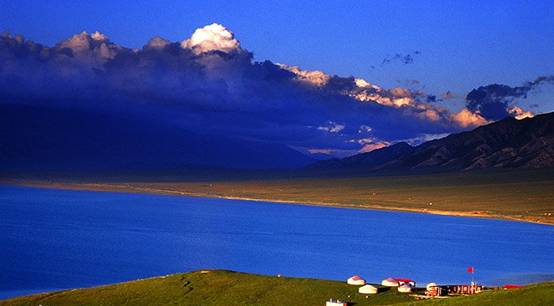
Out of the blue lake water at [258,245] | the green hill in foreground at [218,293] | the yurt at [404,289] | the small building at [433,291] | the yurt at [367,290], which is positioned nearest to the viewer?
the small building at [433,291]

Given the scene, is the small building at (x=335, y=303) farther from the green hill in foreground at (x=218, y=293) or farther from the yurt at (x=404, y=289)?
the yurt at (x=404, y=289)

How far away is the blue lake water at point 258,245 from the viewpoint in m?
Result: 90.0

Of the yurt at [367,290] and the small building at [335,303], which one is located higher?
the yurt at [367,290]

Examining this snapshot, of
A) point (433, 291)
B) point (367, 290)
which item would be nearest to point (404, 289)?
point (433, 291)

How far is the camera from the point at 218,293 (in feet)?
196

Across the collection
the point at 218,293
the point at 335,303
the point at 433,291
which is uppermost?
the point at 433,291

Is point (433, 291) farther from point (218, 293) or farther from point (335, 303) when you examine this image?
point (218, 293)

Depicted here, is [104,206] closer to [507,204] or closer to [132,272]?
[507,204]

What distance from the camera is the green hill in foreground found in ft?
189

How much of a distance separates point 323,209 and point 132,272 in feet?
354

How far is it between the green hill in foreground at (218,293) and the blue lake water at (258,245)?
15.5 m

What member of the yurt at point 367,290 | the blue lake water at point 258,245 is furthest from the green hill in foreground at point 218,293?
the blue lake water at point 258,245

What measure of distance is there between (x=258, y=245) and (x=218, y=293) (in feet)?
188

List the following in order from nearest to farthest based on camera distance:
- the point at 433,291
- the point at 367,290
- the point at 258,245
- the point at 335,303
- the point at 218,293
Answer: the point at 335,303
the point at 433,291
the point at 367,290
the point at 218,293
the point at 258,245
